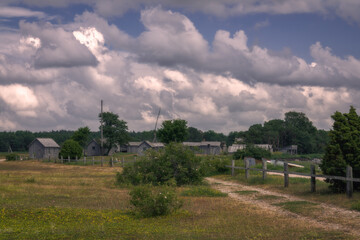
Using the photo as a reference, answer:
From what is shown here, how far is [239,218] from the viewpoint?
12.2 metres

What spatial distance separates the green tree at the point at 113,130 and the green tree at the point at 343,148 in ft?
262

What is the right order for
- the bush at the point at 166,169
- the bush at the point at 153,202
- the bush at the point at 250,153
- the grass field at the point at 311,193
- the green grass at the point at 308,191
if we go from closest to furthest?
the bush at the point at 153,202 → the grass field at the point at 311,193 → the green grass at the point at 308,191 → the bush at the point at 166,169 → the bush at the point at 250,153

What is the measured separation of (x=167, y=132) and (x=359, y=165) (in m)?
52.4

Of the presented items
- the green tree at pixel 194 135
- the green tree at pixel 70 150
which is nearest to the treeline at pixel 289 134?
the green tree at pixel 194 135

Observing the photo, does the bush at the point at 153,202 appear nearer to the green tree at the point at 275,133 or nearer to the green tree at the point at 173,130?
the green tree at the point at 173,130

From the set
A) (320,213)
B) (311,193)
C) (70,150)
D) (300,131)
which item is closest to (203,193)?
(311,193)

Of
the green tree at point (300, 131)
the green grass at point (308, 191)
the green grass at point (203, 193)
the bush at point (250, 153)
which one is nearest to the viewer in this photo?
the green grass at point (308, 191)

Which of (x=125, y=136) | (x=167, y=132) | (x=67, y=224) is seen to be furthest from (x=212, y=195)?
(x=125, y=136)

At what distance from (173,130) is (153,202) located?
2135 inches

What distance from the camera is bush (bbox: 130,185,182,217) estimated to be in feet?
42.2

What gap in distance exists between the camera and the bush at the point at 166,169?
24.1 meters

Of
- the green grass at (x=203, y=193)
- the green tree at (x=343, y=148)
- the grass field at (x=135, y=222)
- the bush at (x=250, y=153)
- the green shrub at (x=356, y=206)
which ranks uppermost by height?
the green tree at (x=343, y=148)

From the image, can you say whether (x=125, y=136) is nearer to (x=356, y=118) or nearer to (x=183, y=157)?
(x=183, y=157)

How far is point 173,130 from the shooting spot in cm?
6706
